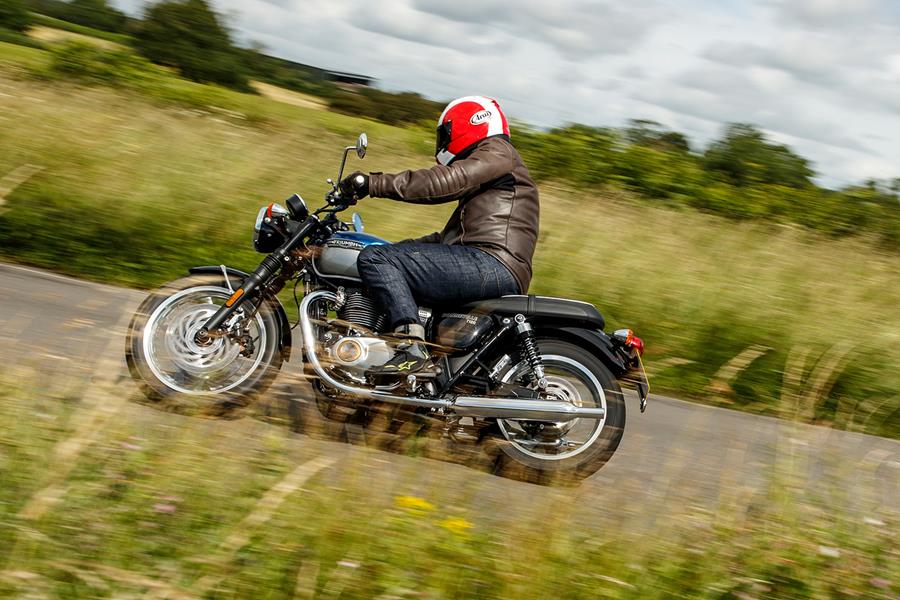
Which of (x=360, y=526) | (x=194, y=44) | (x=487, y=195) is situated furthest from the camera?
(x=194, y=44)

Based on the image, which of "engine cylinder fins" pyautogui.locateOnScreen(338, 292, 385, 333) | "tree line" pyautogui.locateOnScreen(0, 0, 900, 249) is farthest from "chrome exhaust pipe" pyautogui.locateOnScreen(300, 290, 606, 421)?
"tree line" pyautogui.locateOnScreen(0, 0, 900, 249)

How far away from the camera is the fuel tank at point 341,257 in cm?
474

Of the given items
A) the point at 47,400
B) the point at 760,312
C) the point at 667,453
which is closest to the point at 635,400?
the point at 667,453

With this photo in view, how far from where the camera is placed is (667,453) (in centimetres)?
526

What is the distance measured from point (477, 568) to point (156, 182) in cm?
726

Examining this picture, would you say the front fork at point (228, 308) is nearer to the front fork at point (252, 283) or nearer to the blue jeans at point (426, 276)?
the front fork at point (252, 283)

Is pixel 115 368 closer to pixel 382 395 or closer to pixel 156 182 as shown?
pixel 382 395

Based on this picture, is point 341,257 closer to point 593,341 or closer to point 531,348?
point 531,348

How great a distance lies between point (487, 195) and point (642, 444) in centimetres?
177

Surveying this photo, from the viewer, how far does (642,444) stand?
5.44 meters

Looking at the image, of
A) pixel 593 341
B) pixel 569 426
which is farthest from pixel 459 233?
pixel 569 426

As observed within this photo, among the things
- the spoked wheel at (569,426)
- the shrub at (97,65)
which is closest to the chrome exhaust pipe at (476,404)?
the spoked wheel at (569,426)

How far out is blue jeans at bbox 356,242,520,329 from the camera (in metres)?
4.61

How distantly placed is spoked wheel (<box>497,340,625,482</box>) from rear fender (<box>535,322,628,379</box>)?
3cm
